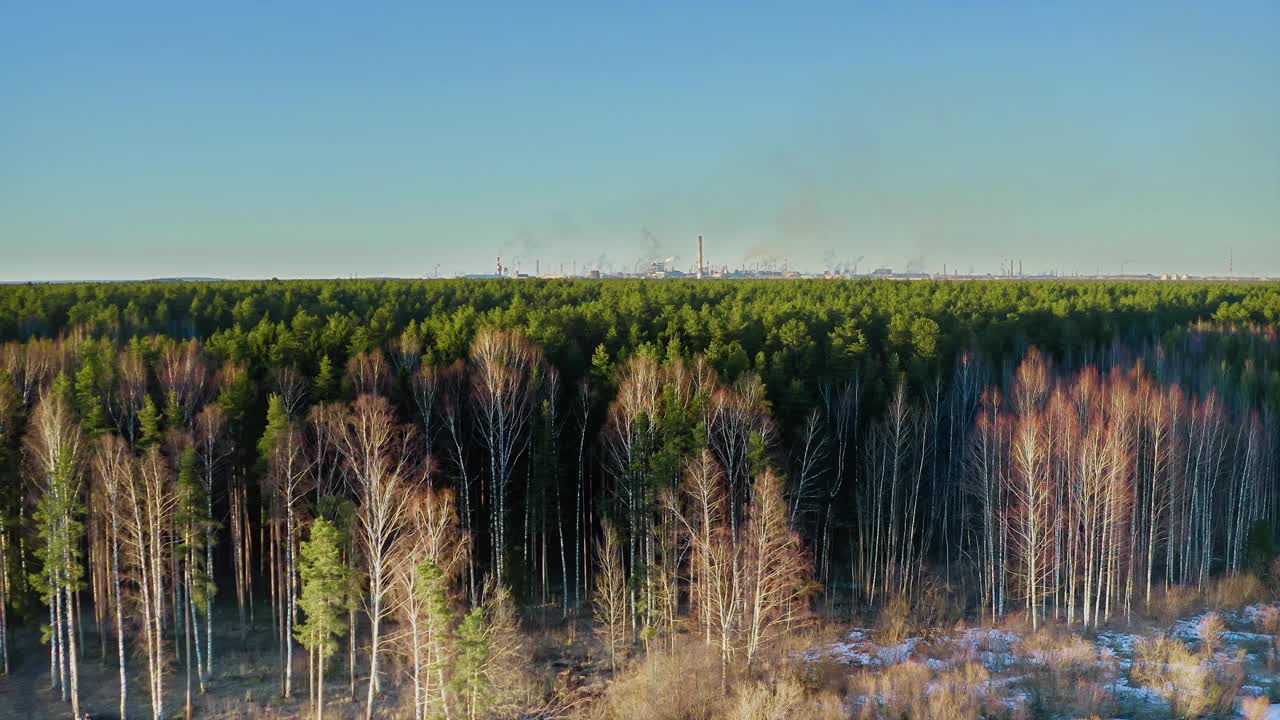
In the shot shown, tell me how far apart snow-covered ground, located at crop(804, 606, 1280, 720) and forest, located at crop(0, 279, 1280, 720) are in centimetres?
66

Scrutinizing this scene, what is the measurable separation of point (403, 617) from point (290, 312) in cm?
4069

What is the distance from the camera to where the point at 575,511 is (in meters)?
48.6

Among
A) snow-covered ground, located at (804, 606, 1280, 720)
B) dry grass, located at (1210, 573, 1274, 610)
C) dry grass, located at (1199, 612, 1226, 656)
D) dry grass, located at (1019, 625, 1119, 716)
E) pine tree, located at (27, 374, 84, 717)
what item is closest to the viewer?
dry grass, located at (1019, 625, 1119, 716)

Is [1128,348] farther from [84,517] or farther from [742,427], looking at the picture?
[84,517]

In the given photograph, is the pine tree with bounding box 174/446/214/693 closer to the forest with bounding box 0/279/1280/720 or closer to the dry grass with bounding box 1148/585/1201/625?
the forest with bounding box 0/279/1280/720

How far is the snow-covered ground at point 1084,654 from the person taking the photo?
95.2ft

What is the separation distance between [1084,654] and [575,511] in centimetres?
2611

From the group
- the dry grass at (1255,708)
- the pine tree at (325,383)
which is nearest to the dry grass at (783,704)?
the dry grass at (1255,708)

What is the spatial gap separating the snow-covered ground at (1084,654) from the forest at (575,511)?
2.17 ft

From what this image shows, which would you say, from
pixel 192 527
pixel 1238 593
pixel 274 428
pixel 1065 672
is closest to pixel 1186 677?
pixel 1065 672

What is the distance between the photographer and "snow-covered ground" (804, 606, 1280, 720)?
29.0 meters

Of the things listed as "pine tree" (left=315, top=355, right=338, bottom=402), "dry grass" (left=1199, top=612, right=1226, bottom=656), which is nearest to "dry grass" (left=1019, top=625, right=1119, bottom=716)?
"dry grass" (left=1199, top=612, right=1226, bottom=656)

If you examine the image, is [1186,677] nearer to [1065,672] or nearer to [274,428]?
[1065,672]

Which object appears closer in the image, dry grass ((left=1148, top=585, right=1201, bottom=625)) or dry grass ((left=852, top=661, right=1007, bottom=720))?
dry grass ((left=852, top=661, right=1007, bottom=720))
